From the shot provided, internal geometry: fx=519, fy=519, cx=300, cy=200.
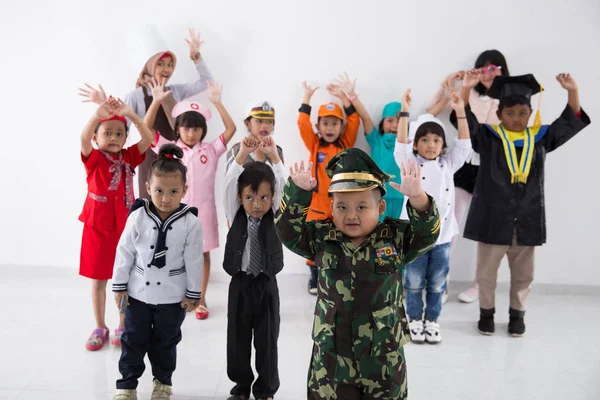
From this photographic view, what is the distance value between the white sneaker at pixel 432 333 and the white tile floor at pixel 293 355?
5 cm

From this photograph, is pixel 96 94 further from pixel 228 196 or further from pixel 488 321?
pixel 488 321

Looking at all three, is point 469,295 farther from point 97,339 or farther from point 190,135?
point 97,339

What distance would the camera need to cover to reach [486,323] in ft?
10.6

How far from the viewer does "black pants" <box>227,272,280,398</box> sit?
2.27 m

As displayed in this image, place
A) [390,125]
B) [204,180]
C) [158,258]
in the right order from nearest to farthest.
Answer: [158,258] → [204,180] → [390,125]

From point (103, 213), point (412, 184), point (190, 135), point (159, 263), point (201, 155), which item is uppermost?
point (190, 135)

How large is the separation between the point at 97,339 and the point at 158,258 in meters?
1.02

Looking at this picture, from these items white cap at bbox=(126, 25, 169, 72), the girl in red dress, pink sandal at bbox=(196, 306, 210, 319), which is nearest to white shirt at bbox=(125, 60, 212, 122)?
white cap at bbox=(126, 25, 169, 72)

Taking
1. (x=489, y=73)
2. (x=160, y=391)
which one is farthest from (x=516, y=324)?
(x=160, y=391)

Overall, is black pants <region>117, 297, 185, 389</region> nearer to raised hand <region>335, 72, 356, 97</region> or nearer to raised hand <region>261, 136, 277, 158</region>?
raised hand <region>261, 136, 277, 158</region>

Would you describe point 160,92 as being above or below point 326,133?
above

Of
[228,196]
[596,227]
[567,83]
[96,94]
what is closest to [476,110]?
[567,83]

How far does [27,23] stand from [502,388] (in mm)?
3997

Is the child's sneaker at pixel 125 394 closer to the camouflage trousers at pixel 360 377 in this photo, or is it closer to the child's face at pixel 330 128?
the camouflage trousers at pixel 360 377
